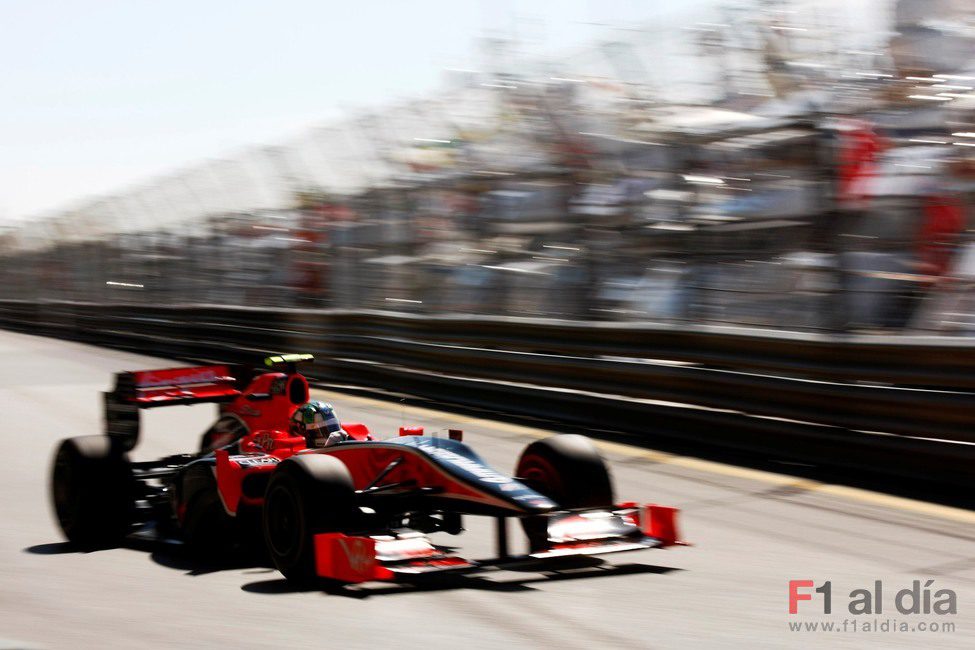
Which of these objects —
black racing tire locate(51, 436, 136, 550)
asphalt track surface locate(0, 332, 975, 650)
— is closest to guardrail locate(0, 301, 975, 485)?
asphalt track surface locate(0, 332, 975, 650)

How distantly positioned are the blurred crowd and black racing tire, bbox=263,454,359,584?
417 centimetres

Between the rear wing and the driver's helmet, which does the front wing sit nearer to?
the driver's helmet

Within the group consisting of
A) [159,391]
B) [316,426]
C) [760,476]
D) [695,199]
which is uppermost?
[695,199]

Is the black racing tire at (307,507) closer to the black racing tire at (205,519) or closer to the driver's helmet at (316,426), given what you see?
the black racing tire at (205,519)

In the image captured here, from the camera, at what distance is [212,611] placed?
5477 millimetres

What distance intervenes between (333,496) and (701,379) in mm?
4938

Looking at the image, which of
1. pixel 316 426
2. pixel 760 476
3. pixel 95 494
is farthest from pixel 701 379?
pixel 95 494

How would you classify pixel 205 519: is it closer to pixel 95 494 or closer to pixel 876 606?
pixel 95 494

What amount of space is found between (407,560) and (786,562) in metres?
1.74

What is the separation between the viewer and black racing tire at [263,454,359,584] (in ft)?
18.5

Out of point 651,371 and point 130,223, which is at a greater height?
point 130,223

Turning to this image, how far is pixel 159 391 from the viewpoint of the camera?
7820 millimetres

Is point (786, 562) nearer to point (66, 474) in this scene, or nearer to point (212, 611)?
point (212, 611)

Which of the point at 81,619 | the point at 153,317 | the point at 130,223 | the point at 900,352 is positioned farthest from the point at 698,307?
the point at 130,223
